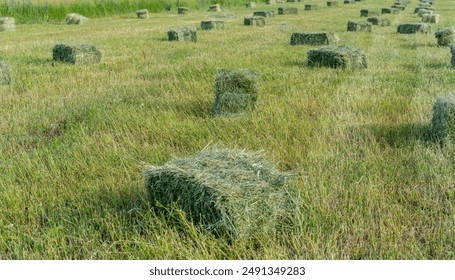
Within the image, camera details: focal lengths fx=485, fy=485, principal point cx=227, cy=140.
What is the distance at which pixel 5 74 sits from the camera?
991 centimetres

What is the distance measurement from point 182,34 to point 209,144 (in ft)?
41.2

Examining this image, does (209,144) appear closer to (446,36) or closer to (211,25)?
(446,36)

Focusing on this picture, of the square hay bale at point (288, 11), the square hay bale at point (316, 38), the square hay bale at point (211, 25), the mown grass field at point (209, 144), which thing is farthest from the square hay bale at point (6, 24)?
the square hay bale at point (288, 11)

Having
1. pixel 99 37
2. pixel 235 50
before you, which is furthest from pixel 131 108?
pixel 99 37

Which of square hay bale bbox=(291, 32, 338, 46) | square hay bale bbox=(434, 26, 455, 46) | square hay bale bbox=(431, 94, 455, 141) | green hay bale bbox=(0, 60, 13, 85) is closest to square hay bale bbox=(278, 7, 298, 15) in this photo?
square hay bale bbox=(291, 32, 338, 46)

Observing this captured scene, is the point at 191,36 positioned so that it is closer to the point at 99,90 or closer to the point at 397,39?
the point at 397,39

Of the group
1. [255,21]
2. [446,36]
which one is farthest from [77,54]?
[255,21]

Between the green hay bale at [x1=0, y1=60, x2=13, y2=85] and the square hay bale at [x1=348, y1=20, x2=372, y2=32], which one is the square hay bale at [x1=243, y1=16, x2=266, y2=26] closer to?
the square hay bale at [x1=348, y1=20, x2=372, y2=32]

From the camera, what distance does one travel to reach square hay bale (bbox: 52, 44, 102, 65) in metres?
12.6

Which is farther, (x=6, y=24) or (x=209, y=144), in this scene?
Answer: (x=6, y=24)

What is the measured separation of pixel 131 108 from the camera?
25.5ft

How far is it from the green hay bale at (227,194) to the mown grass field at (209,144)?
106mm

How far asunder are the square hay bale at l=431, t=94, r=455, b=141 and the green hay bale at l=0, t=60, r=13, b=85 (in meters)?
8.13

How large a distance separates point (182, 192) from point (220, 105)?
139 inches
